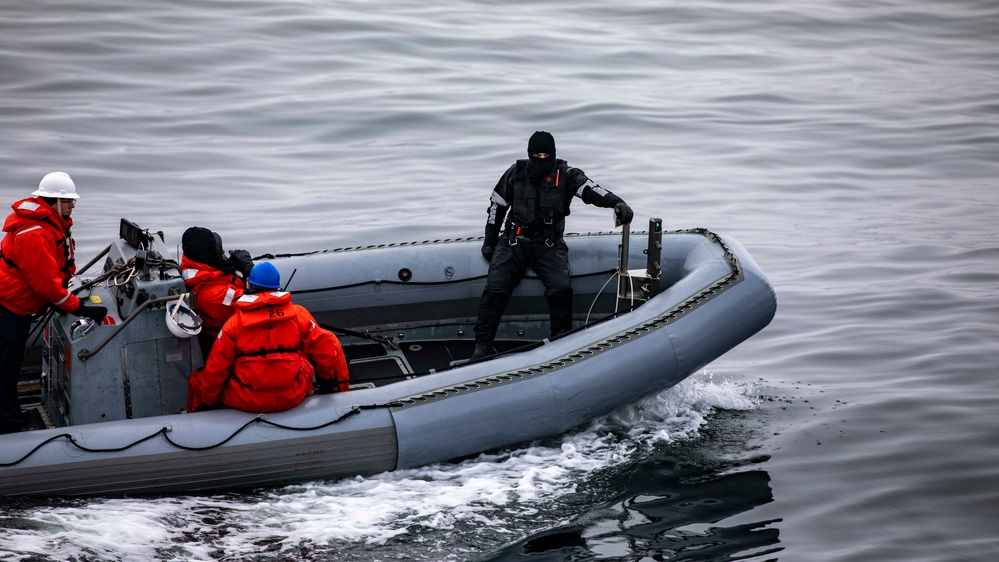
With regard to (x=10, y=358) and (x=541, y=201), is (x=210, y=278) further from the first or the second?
(x=541, y=201)

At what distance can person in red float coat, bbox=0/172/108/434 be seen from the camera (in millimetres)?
4902

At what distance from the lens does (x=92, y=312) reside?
5.04 metres

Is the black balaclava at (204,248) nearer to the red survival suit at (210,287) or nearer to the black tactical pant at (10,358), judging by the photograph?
the red survival suit at (210,287)

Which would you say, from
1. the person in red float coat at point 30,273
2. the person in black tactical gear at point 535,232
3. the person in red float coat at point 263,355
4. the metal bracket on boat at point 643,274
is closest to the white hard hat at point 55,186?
the person in red float coat at point 30,273

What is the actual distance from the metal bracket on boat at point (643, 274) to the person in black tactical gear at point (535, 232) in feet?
0.99

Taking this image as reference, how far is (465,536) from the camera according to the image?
489cm

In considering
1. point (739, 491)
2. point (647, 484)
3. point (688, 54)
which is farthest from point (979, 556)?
point (688, 54)

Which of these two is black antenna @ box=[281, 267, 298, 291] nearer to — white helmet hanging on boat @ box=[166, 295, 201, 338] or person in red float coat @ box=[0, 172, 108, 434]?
white helmet hanging on boat @ box=[166, 295, 201, 338]

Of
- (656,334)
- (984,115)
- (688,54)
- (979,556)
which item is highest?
(688,54)

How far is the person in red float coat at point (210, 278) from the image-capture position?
522 cm

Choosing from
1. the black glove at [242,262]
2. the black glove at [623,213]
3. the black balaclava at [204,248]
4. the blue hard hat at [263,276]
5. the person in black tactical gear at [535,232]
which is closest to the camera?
the blue hard hat at [263,276]

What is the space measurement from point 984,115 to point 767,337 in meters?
8.47

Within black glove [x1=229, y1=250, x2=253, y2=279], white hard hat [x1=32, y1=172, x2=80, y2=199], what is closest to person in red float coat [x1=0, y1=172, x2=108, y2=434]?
white hard hat [x1=32, y1=172, x2=80, y2=199]

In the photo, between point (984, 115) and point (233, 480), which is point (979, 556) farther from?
point (984, 115)
